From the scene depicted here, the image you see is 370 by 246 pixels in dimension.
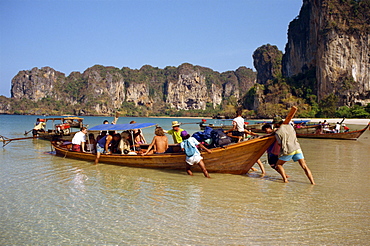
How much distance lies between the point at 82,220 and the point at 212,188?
3137mm

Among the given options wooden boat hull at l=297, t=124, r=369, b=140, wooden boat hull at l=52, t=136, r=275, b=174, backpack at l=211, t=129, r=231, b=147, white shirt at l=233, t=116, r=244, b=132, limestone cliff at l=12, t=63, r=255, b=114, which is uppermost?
limestone cliff at l=12, t=63, r=255, b=114

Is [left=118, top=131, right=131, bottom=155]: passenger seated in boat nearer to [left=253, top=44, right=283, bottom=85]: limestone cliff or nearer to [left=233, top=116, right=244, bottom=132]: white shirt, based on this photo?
[left=233, top=116, right=244, bottom=132]: white shirt

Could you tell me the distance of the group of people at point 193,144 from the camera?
7090 millimetres

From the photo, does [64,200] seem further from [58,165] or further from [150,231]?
[58,165]

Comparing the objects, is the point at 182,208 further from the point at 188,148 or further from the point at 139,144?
the point at 139,144

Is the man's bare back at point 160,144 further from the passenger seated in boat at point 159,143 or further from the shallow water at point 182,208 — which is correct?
the shallow water at point 182,208

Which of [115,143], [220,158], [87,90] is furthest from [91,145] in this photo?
[87,90]

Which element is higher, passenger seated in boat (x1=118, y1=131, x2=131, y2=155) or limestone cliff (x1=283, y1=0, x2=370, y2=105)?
limestone cliff (x1=283, y1=0, x2=370, y2=105)

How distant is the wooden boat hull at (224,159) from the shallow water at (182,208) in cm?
25

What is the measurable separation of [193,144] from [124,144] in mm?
3640

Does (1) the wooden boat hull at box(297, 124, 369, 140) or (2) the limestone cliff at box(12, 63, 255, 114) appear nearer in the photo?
(1) the wooden boat hull at box(297, 124, 369, 140)

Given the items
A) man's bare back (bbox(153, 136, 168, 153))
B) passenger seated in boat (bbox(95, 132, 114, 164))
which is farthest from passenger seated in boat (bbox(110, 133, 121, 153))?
man's bare back (bbox(153, 136, 168, 153))

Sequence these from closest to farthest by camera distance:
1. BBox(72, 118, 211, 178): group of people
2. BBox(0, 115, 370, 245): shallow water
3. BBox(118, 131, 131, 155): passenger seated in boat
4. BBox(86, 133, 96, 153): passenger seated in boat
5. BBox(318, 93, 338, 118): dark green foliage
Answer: BBox(0, 115, 370, 245): shallow water < BBox(72, 118, 211, 178): group of people < BBox(118, 131, 131, 155): passenger seated in boat < BBox(86, 133, 96, 153): passenger seated in boat < BBox(318, 93, 338, 118): dark green foliage

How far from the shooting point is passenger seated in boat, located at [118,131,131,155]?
10812 millimetres
